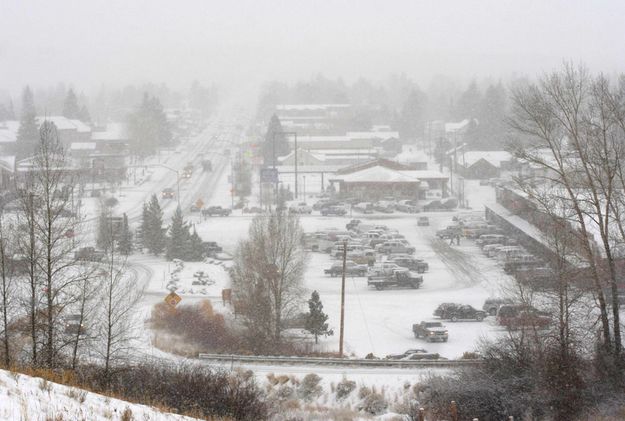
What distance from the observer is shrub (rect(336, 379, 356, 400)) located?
949 centimetres

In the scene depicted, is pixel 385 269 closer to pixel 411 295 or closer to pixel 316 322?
pixel 411 295

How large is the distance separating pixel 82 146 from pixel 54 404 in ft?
157

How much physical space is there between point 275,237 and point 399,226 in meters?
13.2

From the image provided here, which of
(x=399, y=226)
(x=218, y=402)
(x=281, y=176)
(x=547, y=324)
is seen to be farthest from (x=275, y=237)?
(x=281, y=176)

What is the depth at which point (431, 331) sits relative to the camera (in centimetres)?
1382

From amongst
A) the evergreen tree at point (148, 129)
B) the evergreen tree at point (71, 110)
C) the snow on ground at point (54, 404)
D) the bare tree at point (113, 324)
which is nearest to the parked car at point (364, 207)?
the bare tree at point (113, 324)

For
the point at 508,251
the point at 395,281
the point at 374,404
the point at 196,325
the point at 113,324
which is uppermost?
the point at 508,251

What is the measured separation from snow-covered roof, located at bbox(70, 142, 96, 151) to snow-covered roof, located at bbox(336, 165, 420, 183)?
22309mm

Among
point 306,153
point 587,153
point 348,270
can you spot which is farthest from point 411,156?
point 587,153

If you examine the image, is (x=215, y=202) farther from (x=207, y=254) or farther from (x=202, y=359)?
(x=202, y=359)

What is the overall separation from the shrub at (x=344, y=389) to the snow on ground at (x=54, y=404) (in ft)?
13.5

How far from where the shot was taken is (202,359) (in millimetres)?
11078

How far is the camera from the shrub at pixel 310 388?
31.2 feet

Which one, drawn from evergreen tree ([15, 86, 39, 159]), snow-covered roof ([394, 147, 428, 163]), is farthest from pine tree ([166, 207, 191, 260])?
evergreen tree ([15, 86, 39, 159])
